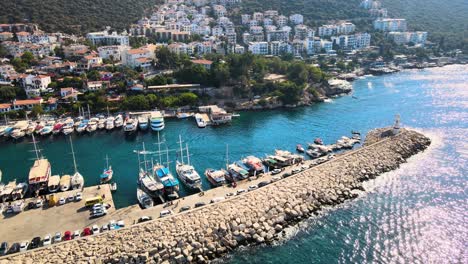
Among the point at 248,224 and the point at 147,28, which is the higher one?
the point at 147,28

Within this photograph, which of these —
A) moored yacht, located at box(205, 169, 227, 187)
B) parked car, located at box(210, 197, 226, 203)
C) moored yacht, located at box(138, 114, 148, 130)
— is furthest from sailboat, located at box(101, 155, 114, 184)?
moored yacht, located at box(138, 114, 148, 130)

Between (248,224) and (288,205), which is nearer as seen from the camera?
(248,224)

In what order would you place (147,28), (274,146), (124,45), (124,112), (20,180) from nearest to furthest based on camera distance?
(20,180), (274,146), (124,112), (124,45), (147,28)

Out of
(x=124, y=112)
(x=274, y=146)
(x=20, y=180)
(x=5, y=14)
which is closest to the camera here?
(x=20, y=180)

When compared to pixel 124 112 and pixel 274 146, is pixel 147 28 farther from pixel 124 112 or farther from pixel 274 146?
pixel 274 146

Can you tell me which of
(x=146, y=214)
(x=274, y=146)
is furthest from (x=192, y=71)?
(x=146, y=214)

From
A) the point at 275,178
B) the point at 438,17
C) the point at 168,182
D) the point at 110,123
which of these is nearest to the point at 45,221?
the point at 168,182

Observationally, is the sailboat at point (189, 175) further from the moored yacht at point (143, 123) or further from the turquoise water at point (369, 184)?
the moored yacht at point (143, 123)

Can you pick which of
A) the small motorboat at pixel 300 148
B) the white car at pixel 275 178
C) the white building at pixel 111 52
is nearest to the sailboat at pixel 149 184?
the white car at pixel 275 178
